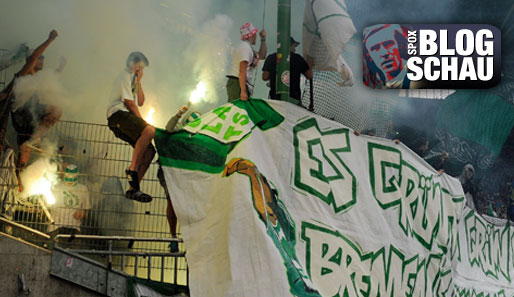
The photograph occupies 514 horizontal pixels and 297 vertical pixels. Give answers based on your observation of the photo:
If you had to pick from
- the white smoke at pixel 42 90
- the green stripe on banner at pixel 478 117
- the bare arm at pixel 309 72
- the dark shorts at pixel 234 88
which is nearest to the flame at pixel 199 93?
the white smoke at pixel 42 90

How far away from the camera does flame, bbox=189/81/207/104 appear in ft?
35.5

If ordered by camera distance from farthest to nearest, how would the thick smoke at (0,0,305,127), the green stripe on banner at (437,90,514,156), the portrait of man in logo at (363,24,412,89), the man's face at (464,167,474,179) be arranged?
the green stripe on banner at (437,90,514,156), the portrait of man in logo at (363,24,412,89), the man's face at (464,167,474,179), the thick smoke at (0,0,305,127)

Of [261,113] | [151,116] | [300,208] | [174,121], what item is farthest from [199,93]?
[300,208]

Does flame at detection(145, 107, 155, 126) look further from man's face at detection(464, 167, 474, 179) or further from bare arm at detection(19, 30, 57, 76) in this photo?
man's face at detection(464, 167, 474, 179)

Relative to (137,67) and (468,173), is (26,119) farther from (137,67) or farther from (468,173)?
(468,173)

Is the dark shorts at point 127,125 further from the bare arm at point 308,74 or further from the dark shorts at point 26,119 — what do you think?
the bare arm at point 308,74

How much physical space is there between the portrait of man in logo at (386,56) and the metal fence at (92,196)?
3.98 metres

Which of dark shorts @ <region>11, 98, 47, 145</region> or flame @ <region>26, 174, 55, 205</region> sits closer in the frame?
flame @ <region>26, 174, 55, 205</region>

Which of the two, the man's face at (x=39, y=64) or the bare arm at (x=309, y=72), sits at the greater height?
the man's face at (x=39, y=64)

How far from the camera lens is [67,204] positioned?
26.8 ft

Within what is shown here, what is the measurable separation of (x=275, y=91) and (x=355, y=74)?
12.0 feet

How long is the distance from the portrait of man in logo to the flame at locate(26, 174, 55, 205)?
16.6ft

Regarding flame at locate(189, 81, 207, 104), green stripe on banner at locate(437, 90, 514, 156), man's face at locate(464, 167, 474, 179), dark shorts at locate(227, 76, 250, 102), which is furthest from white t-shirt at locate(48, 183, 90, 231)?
green stripe on banner at locate(437, 90, 514, 156)

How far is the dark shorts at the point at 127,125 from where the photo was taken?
7.90m
